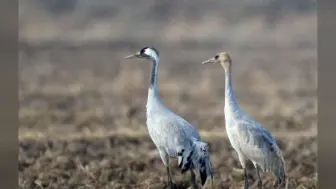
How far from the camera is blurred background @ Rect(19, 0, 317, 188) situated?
26.6 ft

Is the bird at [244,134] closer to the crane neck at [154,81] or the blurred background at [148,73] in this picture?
the crane neck at [154,81]

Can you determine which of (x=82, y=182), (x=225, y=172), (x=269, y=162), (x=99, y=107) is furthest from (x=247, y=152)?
(x=99, y=107)

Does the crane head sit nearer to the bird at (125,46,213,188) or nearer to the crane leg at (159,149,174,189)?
the bird at (125,46,213,188)

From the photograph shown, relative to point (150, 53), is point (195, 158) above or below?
below

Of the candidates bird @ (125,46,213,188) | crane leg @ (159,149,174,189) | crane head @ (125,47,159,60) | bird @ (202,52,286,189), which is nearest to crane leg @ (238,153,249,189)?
bird @ (202,52,286,189)

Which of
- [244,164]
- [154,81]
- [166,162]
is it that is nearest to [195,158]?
[166,162]

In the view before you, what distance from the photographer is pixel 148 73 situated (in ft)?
28.3

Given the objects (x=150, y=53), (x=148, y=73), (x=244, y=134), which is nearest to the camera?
(x=244, y=134)

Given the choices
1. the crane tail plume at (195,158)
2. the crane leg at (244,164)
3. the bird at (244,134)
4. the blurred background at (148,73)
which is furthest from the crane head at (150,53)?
the blurred background at (148,73)

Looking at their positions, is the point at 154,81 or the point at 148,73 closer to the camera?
the point at 154,81

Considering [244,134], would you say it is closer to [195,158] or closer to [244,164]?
[244,164]

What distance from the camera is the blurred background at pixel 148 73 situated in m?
8.11

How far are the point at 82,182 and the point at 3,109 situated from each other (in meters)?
0.76

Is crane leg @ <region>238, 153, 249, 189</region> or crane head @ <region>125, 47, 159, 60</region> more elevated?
crane head @ <region>125, 47, 159, 60</region>
